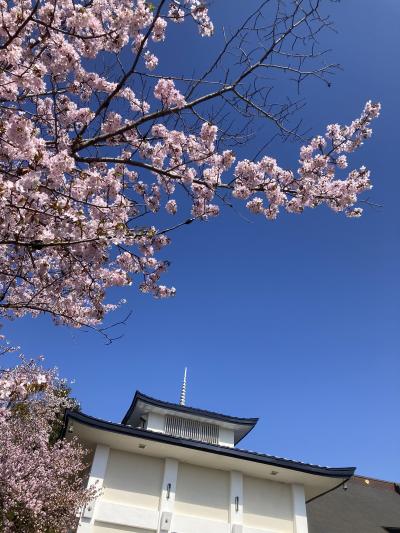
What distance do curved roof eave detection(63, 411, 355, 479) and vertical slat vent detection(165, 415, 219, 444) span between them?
8.57 feet

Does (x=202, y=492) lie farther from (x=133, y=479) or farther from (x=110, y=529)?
(x=110, y=529)

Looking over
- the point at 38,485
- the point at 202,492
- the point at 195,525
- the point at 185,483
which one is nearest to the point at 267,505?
the point at 202,492

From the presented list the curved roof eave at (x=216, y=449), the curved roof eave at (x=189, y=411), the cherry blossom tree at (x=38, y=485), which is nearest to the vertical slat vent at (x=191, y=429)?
the curved roof eave at (x=189, y=411)

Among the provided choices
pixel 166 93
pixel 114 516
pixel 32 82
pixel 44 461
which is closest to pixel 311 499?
pixel 114 516

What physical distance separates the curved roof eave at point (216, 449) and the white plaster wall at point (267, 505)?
4.19ft

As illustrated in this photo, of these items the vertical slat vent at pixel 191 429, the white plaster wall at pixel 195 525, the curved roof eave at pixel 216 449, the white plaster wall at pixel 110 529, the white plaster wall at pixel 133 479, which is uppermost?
the vertical slat vent at pixel 191 429

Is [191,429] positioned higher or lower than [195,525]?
higher

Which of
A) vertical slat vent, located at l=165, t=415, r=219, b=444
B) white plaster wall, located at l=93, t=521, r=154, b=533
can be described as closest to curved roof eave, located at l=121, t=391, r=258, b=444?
vertical slat vent, located at l=165, t=415, r=219, b=444

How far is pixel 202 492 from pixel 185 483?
646 millimetres

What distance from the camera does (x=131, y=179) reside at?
766cm

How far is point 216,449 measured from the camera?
558 inches

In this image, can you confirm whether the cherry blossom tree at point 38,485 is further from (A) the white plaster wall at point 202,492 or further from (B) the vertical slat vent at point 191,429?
(B) the vertical slat vent at point 191,429

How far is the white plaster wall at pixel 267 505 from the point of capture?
1435 cm

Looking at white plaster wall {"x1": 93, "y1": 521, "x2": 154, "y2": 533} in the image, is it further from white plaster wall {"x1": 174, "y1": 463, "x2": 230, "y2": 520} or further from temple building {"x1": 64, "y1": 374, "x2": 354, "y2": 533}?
white plaster wall {"x1": 174, "y1": 463, "x2": 230, "y2": 520}
